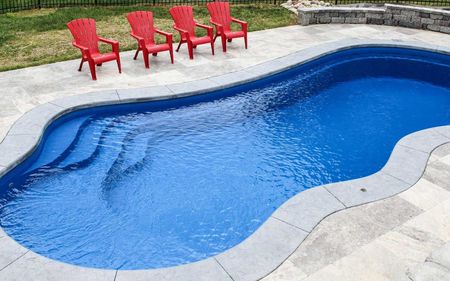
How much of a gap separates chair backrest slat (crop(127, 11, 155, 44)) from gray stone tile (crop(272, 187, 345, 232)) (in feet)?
18.9

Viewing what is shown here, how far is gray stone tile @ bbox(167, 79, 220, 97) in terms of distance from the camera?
28.1 ft

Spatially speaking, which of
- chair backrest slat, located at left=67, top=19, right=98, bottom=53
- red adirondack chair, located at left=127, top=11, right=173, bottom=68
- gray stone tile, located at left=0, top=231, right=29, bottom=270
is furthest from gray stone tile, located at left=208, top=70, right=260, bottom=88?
gray stone tile, located at left=0, top=231, right=29, bottom=270

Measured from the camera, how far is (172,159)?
23.0ft

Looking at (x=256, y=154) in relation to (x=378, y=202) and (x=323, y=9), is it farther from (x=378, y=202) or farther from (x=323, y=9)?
(x=323, y=9)

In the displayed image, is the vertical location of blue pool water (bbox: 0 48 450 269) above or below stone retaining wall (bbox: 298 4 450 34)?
below

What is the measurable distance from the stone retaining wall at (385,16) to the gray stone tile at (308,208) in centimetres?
864

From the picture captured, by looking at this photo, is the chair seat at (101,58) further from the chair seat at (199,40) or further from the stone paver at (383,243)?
the stone paver at (383,243)

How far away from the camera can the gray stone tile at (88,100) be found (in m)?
7.89

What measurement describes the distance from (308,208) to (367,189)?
1.00 metres

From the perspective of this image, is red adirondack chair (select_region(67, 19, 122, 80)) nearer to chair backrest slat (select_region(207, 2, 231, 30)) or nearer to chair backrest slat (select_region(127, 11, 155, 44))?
chair backrest slat (select_region(127, 11, 155, 44))

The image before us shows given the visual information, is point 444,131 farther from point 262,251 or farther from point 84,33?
point 84,33

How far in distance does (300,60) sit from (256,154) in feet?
13.2

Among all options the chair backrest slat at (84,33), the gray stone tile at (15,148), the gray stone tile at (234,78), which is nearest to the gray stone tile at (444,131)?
the gray stone tile at (234,78)

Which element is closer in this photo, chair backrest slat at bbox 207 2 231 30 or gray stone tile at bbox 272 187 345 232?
gray stone tile at bbox 272 187 345 232
